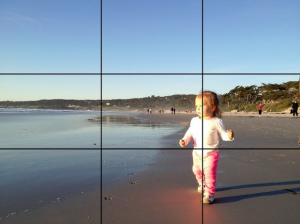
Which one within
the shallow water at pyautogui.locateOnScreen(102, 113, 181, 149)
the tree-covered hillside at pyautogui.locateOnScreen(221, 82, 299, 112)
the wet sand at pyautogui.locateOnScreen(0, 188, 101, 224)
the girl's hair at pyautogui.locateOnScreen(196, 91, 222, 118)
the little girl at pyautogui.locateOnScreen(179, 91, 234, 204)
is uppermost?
the tree-covered hillside at pyautogui.locateOnScreen(221, 82, 299, 112)

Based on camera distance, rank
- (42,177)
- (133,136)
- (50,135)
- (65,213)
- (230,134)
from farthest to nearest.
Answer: (50,135)
(133,136)
(42,177)
(230,134)
(65,213)

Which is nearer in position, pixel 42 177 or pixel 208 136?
pixel 208 136

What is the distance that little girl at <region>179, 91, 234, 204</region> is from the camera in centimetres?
346

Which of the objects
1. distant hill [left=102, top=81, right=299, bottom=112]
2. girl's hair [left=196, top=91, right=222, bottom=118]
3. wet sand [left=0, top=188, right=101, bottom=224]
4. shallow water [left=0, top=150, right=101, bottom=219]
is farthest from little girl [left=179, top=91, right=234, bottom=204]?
distant hill [left=102, top=81, right=299, bottom=112]

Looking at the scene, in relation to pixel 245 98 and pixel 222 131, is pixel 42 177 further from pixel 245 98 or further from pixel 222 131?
pixel 245 98

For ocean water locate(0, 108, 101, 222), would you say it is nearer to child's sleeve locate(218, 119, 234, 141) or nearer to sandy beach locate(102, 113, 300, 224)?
sandy beach locate(102, 113, 300, 224)

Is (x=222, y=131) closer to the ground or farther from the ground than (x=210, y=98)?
closer to the ground

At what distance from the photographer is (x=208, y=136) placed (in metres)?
3.53

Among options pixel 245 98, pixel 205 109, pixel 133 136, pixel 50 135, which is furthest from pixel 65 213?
pixel 245 98

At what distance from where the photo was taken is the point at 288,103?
38406mm

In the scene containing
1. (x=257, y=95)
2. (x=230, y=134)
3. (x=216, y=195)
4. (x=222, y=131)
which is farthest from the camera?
(x=257, y=95)

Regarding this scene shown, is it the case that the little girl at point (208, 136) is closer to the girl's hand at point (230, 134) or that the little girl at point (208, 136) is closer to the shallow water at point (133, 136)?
the girl's hand at point (230, 134)

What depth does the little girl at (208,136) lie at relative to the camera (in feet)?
11.3

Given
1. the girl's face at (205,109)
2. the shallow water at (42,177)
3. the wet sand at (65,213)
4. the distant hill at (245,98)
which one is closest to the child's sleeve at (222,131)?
the girl's face at (205,109)
